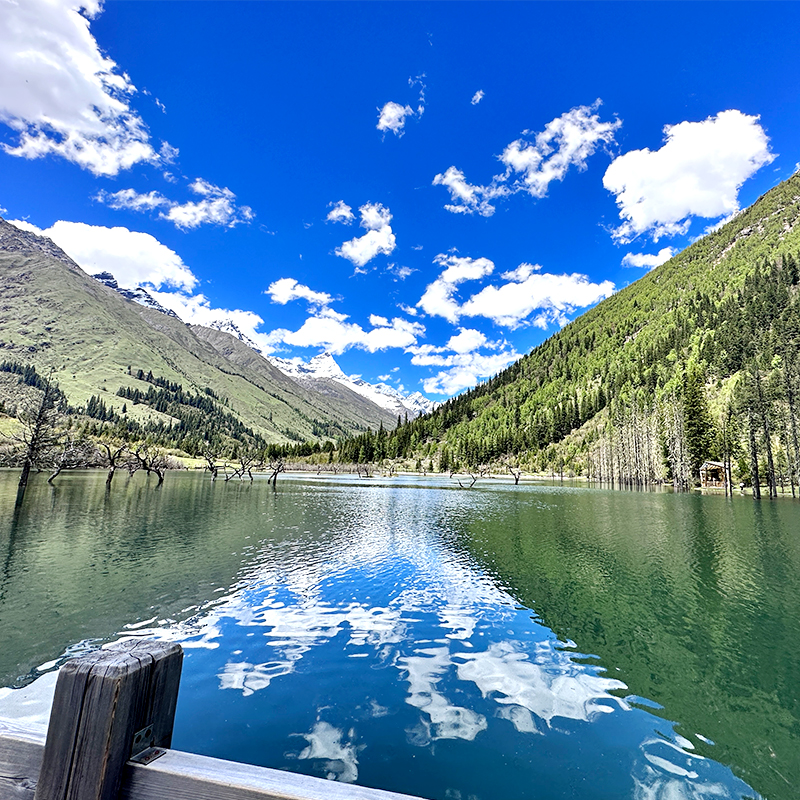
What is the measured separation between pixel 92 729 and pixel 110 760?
0.20m

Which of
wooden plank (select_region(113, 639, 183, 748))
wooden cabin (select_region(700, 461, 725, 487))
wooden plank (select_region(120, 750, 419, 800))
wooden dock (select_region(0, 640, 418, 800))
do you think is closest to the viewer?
wooden plank (select_region(120, 750, 419, 800))

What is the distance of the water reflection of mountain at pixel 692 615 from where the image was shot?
846 centimetres

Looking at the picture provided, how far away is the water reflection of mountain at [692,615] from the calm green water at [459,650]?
0.26 feet

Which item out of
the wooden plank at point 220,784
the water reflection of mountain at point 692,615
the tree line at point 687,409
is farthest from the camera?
the tree line at point 687,409

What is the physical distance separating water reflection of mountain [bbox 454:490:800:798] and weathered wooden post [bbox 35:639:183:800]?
950 cm

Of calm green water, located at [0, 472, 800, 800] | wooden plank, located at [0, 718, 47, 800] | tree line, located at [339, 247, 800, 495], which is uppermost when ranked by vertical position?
tree line, located at [339, 247, 800, 495]

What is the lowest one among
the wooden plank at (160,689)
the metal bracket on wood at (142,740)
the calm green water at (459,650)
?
the calm green water at (459,650)

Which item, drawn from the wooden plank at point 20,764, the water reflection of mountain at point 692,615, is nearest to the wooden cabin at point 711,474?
the water reflection of mountain at point 692,615

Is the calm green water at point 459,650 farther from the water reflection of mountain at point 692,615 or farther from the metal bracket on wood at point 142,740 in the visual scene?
the metal bracket on wood at point 142,740

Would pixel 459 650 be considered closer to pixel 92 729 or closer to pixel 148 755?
pixel 148 755

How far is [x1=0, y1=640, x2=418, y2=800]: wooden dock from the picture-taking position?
91.0 inches

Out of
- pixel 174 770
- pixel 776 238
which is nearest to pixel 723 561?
pixel 174 770

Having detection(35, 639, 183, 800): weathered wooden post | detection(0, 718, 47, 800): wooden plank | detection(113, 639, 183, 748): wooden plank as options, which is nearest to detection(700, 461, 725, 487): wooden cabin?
detection(113, 639, 183, 748): wooden plank

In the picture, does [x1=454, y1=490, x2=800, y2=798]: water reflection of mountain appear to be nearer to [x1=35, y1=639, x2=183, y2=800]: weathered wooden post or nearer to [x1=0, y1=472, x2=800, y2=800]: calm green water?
[x1=0, y1=472, x2=800, y2=800]: calm green water
